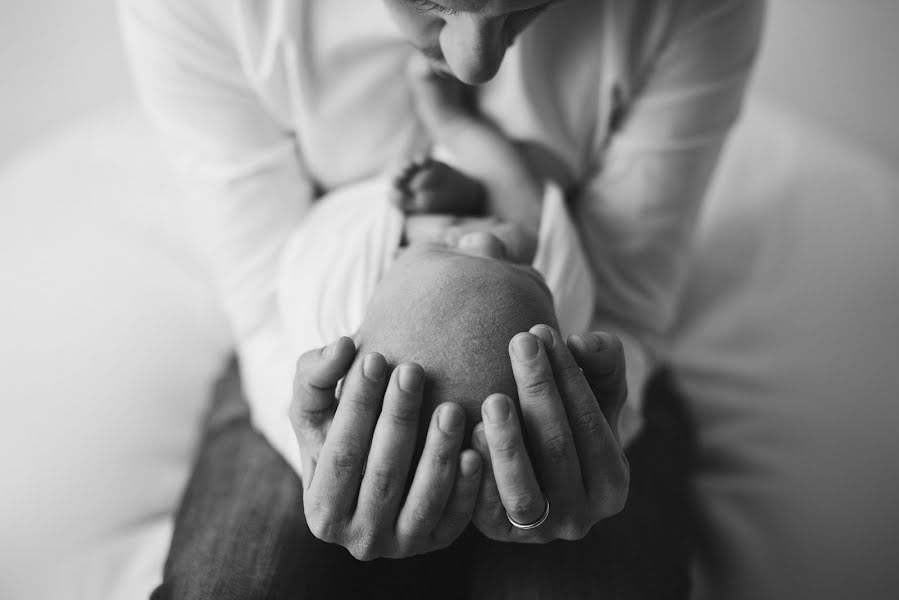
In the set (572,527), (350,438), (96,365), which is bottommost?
(96,365)

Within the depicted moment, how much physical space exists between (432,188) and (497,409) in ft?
1.01

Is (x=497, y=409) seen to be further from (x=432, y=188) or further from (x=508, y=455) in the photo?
(x=432, y=188)

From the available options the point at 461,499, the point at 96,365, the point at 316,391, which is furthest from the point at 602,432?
the point at 96,365

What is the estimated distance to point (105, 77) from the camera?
163 cm

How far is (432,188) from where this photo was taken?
75 centimetres

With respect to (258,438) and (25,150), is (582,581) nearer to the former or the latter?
(258,438)

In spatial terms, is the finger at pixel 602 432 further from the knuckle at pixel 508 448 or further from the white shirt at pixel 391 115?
the white shirt at pixel 391 115

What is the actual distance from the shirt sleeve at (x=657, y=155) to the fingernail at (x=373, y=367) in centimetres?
38

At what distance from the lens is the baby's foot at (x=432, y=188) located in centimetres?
74

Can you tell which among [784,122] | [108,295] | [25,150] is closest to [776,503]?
[784,122]

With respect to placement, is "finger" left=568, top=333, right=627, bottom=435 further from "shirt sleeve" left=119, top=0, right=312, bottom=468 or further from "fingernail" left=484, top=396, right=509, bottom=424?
"shirt sleeve" left=119, top=0, right=312, bottom=468

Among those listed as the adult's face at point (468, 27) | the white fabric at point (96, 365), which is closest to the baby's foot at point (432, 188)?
the adult's face at point (468, 27)

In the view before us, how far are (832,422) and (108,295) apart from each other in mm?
1165

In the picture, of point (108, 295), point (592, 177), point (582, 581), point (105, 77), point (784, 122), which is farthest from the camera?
point (105, 77)
